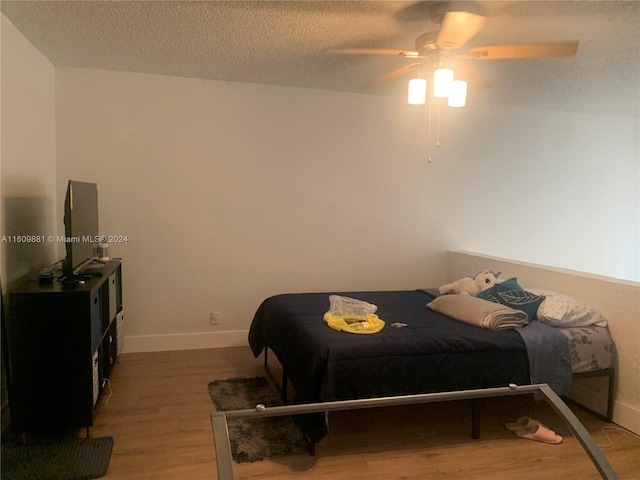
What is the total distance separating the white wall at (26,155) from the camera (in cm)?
288

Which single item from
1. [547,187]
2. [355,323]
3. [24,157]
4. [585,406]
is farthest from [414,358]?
[547,187]

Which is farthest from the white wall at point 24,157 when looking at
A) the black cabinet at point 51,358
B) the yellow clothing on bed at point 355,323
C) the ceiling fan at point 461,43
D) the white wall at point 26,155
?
the ceiling fan at point 461,43

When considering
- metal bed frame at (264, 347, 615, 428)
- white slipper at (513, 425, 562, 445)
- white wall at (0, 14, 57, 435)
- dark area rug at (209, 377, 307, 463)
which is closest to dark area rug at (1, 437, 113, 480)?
white wall at (0, 14, 57, 435)

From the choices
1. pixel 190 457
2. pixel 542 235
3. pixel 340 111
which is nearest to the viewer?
pixel 190 457

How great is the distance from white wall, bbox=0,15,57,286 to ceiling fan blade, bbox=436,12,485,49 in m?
2.49

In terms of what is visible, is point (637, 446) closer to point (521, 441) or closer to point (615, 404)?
point (615, 404)

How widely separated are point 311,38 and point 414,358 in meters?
2.06

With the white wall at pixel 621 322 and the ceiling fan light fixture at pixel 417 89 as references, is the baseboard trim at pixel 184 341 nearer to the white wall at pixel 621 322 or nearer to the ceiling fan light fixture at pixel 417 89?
the ceiling fan light fixture at pixel 417 89

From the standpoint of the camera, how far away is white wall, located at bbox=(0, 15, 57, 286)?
2.88 meters

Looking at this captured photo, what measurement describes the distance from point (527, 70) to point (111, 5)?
116 inches

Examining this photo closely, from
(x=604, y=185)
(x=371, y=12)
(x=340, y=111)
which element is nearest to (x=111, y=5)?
(x=371, y=12)

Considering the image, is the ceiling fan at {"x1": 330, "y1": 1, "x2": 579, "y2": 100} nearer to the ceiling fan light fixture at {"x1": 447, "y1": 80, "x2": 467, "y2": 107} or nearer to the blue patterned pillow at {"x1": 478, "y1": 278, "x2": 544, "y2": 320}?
the ceiling fan light fixture at {"x1": 447, "y1": 80, "x2": 467, "y2": 107}

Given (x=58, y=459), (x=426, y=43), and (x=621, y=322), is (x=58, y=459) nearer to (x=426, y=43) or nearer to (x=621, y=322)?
(x=426, y=43)

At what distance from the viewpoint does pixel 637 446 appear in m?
2.76
